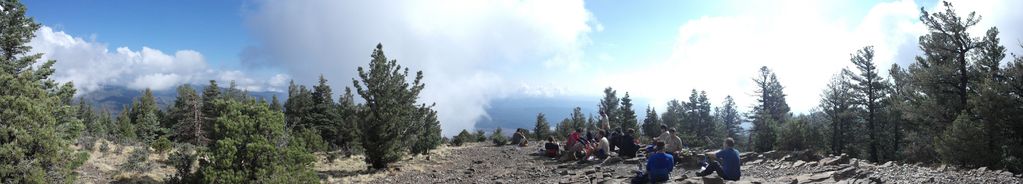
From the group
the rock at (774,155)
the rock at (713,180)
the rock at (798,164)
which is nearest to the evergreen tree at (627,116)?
the rock at (774,155)

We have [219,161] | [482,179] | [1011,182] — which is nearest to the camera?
[1011,182]

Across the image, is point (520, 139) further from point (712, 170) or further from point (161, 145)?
point (712, 170)

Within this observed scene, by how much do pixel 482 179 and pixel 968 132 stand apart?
16476 mm

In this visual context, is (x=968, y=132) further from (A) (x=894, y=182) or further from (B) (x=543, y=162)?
(B) (x=543, y=162)

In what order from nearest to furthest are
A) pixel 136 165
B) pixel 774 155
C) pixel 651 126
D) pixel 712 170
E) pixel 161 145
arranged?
1. pixel 712 170
2. pixel 136 165
3. pixel 774 155
4. pixel 161 145
5. pixel 651 126

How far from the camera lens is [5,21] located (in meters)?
16.3

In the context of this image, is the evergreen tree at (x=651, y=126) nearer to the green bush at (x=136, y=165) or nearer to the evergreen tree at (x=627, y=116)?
the evergreen tree at (x=627, y=116)

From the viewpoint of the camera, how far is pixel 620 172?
1470 cm

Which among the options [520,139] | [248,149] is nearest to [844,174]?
Answer: [248,149]

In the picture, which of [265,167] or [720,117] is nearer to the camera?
[265,167]

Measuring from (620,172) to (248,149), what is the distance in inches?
388

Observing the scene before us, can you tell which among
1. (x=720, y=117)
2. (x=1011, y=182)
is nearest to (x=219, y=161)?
(x=1011, y=182)

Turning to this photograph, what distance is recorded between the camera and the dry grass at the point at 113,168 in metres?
13.9

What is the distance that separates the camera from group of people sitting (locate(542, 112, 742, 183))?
11.2 meters
